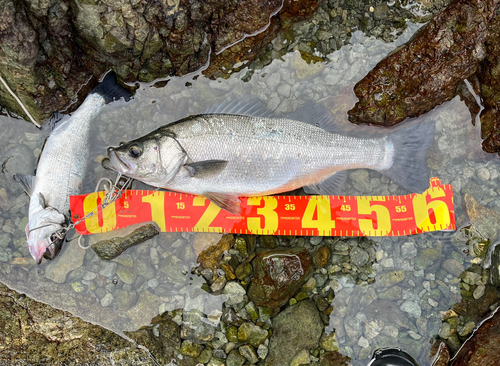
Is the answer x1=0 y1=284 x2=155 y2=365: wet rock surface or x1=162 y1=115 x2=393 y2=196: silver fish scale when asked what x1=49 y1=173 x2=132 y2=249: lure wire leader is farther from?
x1=0 y1=284 x2=155 y2=365: wet rock surface

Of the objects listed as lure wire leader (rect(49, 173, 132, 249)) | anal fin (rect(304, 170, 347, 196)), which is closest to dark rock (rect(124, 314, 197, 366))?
lure wire leader (rect(49, 173, 132, 249))

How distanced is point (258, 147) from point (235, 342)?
7.50 feet

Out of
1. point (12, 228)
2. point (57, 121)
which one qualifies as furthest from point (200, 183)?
point (12, 228)

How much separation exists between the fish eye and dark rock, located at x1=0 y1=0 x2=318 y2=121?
99 cm

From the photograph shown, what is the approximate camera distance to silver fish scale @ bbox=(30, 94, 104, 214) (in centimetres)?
392

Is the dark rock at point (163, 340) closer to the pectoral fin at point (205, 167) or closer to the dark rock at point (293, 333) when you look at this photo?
the dark rock at point (293, 333)

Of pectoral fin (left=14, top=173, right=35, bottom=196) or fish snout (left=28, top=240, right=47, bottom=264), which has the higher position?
pectoral fin (left=14, top=173, right=35, bottom=196)

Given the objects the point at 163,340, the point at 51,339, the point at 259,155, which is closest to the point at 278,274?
the point at 259,155

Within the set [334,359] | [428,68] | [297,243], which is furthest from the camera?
[297,243]

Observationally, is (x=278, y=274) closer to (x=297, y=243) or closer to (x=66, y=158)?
(x=297, y=243)

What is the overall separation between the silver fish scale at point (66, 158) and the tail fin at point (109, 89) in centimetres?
7

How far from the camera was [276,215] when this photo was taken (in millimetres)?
4020

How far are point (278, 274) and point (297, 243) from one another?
0.49 meters

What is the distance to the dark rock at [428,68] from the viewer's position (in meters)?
3.79
